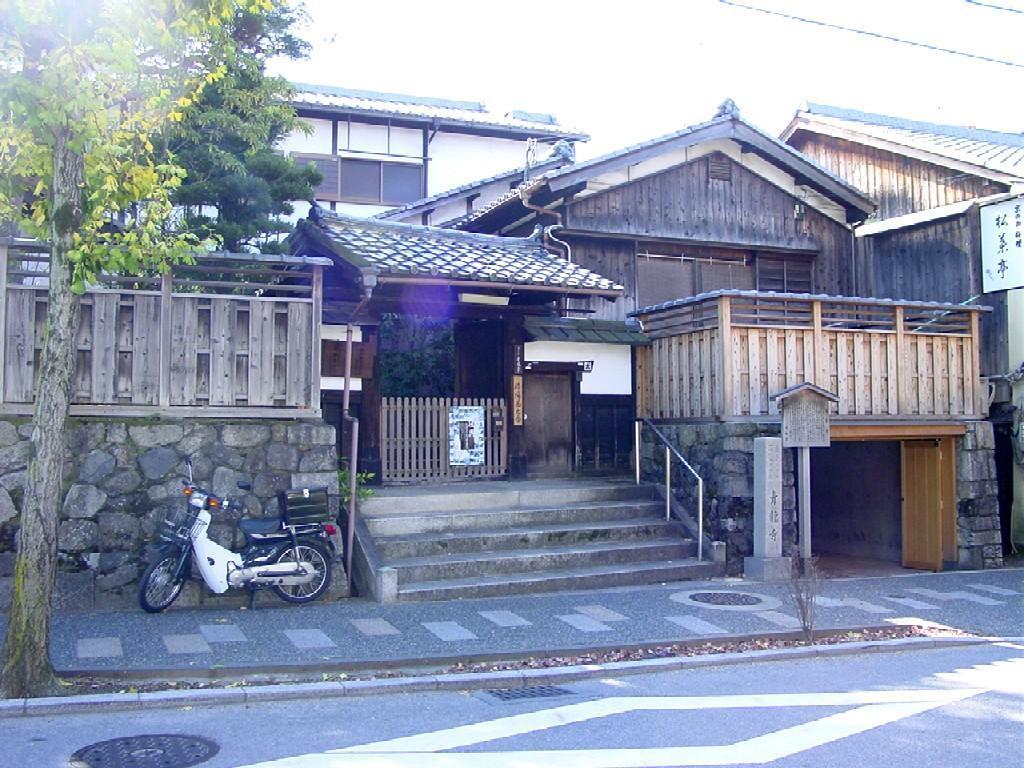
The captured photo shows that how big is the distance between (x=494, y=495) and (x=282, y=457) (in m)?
3.31

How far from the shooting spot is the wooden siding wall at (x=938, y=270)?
17.0m

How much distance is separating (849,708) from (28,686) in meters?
6.17

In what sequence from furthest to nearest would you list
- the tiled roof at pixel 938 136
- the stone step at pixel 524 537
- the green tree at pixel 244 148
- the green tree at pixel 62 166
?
the tiled roof at pixel 938 136
the green tree at pixel 244 148
the stone step at pixel 524 537
the green tree at pixel 62 166

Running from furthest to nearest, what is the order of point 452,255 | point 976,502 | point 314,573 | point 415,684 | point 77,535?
point 976,502
point 452,255
point 314,573
point 77,535
point 415,684

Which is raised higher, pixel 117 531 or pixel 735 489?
pixel 735 489

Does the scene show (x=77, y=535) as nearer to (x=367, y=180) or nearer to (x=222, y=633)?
(x=222, y=633)

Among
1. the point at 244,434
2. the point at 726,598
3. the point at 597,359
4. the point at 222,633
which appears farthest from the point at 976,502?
the point at 222,633

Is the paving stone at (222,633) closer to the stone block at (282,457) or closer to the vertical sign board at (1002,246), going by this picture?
the stone block at (282,457)

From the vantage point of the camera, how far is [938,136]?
20641 millimetres

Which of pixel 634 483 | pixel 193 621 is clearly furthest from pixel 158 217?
pixel 634 483

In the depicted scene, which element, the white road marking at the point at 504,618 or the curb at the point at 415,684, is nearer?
the curb at the point at 415,684

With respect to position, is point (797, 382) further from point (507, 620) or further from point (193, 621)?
point (193, 621)

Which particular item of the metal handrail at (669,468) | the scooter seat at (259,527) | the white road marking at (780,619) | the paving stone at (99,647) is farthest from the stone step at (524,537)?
the paving stone at (99,647)

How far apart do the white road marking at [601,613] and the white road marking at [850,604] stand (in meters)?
2.64
